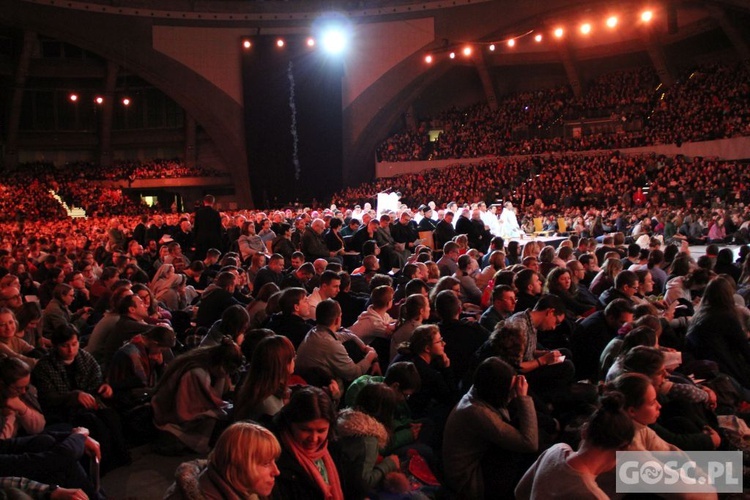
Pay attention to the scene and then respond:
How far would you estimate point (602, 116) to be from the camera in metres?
31.1

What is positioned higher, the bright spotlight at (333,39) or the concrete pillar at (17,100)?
the bright spotlight at (333,39)

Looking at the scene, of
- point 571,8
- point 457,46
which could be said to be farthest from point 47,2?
point 571,8

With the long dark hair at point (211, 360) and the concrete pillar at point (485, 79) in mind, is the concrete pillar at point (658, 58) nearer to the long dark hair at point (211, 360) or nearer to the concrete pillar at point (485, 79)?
the concrete pillar at point (485, 79)

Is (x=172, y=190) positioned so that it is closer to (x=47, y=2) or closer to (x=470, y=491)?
(x=47, y=2)

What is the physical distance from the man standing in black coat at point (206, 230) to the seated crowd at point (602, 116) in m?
19.8

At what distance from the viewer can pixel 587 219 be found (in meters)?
21.2

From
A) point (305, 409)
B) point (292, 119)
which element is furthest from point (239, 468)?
point (292, 119)

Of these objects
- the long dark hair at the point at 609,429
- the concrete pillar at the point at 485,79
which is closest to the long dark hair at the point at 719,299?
the long dark hair at the point at 609,429

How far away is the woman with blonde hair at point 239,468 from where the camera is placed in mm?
2562

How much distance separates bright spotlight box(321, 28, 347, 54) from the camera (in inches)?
1253

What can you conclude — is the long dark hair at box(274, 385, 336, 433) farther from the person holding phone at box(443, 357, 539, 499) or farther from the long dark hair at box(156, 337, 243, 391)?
the long dark hair at box(156, 337, 243, 391)

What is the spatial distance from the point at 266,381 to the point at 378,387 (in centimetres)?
60

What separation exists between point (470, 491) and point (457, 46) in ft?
93.2

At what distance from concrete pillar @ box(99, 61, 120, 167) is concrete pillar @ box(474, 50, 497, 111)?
54.9 feet
